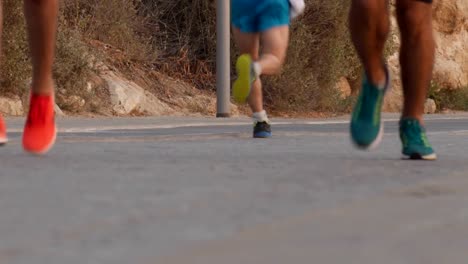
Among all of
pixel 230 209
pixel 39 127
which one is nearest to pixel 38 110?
pixel 39 127

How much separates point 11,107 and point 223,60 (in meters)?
3.44

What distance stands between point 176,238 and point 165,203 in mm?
871

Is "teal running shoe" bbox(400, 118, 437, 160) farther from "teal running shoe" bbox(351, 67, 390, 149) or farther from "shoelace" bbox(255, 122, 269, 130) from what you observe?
"shoelace" bbox(255, 122, 269, 130)

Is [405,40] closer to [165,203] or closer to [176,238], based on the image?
[165,203]

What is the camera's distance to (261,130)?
11023 millimetres

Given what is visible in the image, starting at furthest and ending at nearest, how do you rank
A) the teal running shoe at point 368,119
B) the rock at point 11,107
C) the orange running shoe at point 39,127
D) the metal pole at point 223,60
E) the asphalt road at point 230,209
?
the metal pole at point 223,60, the rock at point 11,107, the orange running shoe at point 39,127, the teal running shoe at point 368,119, the asphalt road at point 230,209

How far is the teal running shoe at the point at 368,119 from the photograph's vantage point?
6.84 m

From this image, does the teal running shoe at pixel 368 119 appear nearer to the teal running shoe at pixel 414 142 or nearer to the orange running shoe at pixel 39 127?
the teal running shoe at pixel 414 142

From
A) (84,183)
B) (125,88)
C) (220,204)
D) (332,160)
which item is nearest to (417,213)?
(220,204)

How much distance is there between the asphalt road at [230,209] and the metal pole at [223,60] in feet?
39.1

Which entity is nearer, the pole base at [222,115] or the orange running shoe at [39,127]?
the orange running shoe at [39,127]

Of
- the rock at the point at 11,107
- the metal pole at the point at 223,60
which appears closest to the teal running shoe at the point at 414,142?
the rock at the point at 11,107

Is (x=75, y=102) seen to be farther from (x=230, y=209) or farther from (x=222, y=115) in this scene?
(x=230, y=209)

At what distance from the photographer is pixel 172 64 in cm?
2191
